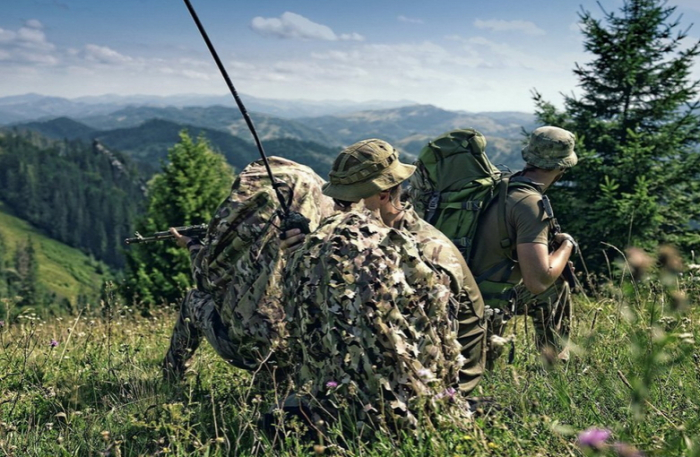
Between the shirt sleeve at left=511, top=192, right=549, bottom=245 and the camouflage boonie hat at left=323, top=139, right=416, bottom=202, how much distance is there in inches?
52.5

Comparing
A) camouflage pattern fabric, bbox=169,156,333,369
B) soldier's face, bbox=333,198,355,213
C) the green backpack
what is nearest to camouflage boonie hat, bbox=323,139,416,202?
soldier's face, bbox=333,198,355,213

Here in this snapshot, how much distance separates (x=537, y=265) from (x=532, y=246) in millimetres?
154

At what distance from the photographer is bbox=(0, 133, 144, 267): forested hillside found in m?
148

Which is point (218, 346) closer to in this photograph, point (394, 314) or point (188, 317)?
point (188, 317)

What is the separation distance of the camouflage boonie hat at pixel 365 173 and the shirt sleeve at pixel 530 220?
1333mm

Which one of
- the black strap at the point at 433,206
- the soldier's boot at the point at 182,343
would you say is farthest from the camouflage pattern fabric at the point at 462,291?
the soldier's boot at the point at 182,343

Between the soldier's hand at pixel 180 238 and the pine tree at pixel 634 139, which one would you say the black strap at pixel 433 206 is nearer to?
the soldier's hand at pixel 180 238

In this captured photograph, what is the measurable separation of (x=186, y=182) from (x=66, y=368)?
117ft

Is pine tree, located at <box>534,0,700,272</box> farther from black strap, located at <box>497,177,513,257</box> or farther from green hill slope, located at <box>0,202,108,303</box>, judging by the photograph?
green hill slope, located at <box>0,202,108,303</box>

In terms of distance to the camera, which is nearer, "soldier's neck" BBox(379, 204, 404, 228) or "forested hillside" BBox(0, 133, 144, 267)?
"soldier's neck" BBox(379, 204, 404, 228)

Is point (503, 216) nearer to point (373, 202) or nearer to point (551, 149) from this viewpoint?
point (551, 149)

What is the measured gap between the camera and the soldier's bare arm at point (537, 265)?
4.55 m

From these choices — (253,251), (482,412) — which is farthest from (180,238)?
(482,412)

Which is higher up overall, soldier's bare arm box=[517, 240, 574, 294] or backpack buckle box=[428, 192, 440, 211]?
backpack buckle box=[428, 192, 440, 211]
